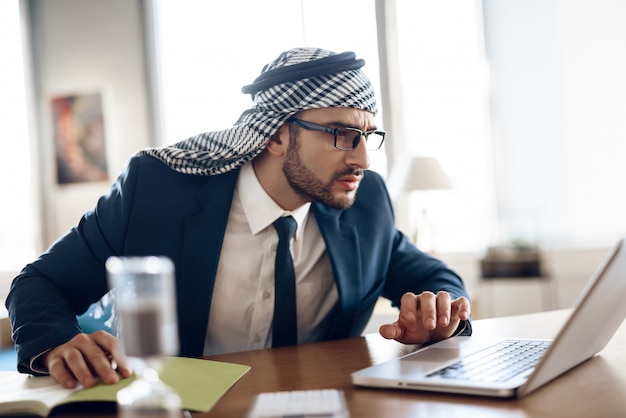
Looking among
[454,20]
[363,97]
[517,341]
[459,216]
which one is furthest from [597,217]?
[517,341]

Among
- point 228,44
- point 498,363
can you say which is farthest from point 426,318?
point 228,44

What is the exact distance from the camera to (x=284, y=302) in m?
1.79

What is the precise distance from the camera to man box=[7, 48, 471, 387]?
5.73ft

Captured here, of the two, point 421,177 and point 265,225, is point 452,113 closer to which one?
point 421,177

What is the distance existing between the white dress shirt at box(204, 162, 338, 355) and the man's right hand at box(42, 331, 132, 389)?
0.62 meters

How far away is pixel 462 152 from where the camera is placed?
474cm

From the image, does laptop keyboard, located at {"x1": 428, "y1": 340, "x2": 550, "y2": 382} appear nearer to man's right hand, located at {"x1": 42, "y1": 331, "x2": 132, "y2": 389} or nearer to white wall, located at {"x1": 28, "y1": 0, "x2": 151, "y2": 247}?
man's right hand, located at {"x1": 42, "y1": 331, "x2": 132, "y2": 389}

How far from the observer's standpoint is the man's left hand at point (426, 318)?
1392 mm

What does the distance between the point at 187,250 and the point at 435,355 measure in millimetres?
775

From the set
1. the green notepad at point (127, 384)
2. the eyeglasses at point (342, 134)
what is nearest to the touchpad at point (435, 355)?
the green notepad at point (127, 384)

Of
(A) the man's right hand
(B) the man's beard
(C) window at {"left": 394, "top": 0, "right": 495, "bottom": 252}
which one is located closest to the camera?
(A) the man's right hand

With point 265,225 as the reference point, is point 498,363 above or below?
below

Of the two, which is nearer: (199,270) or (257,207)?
(199,270)

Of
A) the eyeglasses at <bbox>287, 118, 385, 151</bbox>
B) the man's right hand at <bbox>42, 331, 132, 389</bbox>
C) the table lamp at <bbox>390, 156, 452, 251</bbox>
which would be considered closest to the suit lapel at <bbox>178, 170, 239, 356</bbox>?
the eyeglasses at <bbox>287, 118, 385, 151</bbox>
